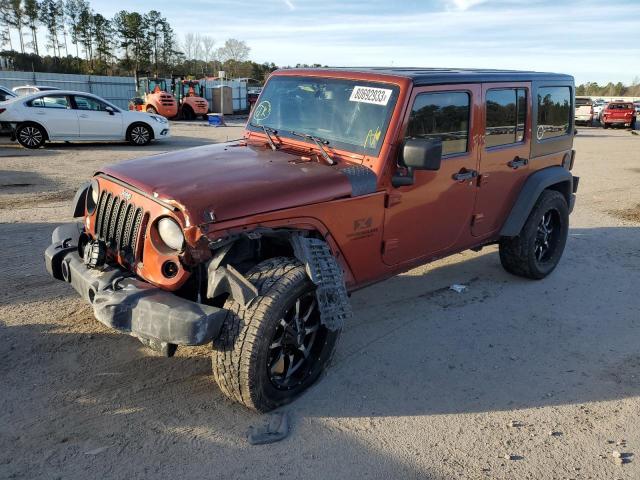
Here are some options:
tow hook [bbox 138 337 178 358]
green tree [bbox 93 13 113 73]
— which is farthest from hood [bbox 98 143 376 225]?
green tree [bbox 93 13 113 73]

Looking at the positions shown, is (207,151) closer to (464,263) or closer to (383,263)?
(383,263)

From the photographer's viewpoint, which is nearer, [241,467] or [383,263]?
[241,467]

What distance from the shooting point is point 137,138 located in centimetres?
1544

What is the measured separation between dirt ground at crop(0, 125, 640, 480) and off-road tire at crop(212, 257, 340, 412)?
0.22 meters

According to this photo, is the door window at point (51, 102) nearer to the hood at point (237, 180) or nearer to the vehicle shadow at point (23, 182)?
the vehicle shadow at point (23, 182)

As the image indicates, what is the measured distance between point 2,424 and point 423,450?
241 centimetres

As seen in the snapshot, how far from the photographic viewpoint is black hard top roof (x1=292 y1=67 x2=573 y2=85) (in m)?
4.09

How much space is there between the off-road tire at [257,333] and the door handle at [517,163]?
8.99 ft

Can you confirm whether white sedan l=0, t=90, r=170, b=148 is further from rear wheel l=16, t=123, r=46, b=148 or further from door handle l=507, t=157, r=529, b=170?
door handle l=507, t=157, r=529, b=170

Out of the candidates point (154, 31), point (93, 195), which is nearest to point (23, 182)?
point (93, 195)

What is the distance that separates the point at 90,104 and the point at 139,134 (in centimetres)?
151

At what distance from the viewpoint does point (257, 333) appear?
120 inches

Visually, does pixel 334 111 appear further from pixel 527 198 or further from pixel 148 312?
pixel 527 198

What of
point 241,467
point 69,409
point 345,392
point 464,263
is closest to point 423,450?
point 345,392
